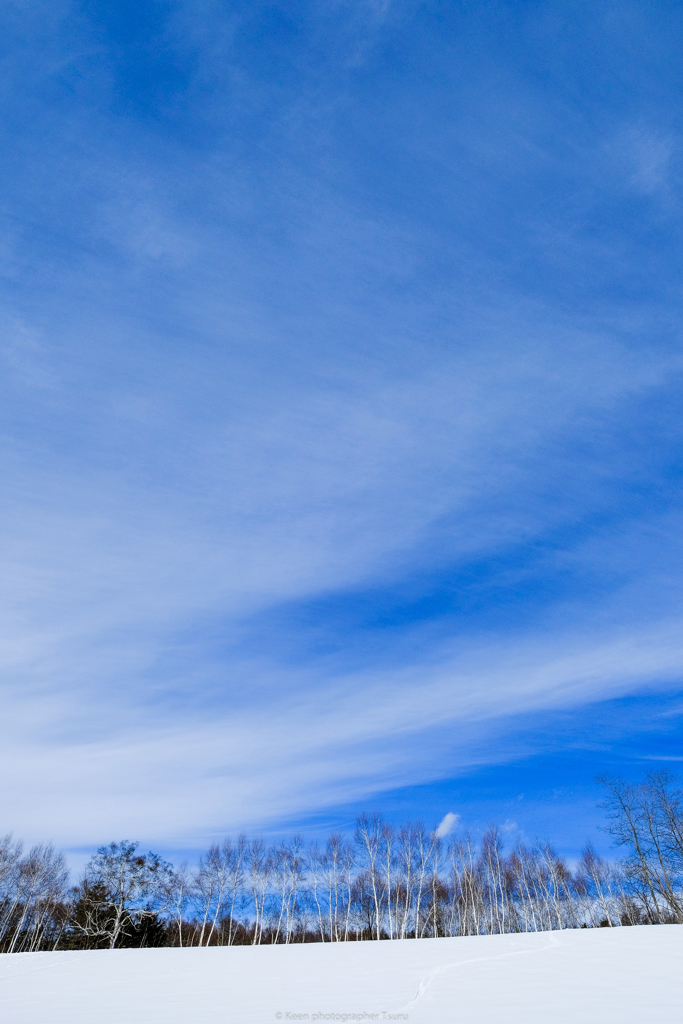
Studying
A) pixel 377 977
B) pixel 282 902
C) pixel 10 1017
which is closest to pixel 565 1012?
pixel 377 977

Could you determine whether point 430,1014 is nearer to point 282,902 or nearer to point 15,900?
point 282,902

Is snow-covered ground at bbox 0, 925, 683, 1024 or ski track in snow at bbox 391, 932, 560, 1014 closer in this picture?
snow-covered ground at bbox 0, 925, 683, 1024

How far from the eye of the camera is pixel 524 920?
61.1 metres

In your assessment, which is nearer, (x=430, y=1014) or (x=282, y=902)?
(x=430, y=1014)

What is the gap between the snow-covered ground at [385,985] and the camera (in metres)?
8.89

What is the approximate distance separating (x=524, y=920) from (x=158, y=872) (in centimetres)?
4357

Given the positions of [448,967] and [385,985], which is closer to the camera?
[385,985]

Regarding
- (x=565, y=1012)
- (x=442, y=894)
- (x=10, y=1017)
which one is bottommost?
(x=10, y=1017)

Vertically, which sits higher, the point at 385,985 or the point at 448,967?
the point at 448,967

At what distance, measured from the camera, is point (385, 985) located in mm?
11922

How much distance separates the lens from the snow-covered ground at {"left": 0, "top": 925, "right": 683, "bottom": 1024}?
889cm

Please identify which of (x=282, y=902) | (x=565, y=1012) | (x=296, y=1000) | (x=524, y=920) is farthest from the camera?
(x=524, y=920)

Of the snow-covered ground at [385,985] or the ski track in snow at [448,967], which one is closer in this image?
the snow-covered ground at [385,985]

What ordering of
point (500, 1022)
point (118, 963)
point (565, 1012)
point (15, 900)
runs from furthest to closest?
point (15, 900) → point (118, 963) → point (565, 1012) → point (500, 1022)
